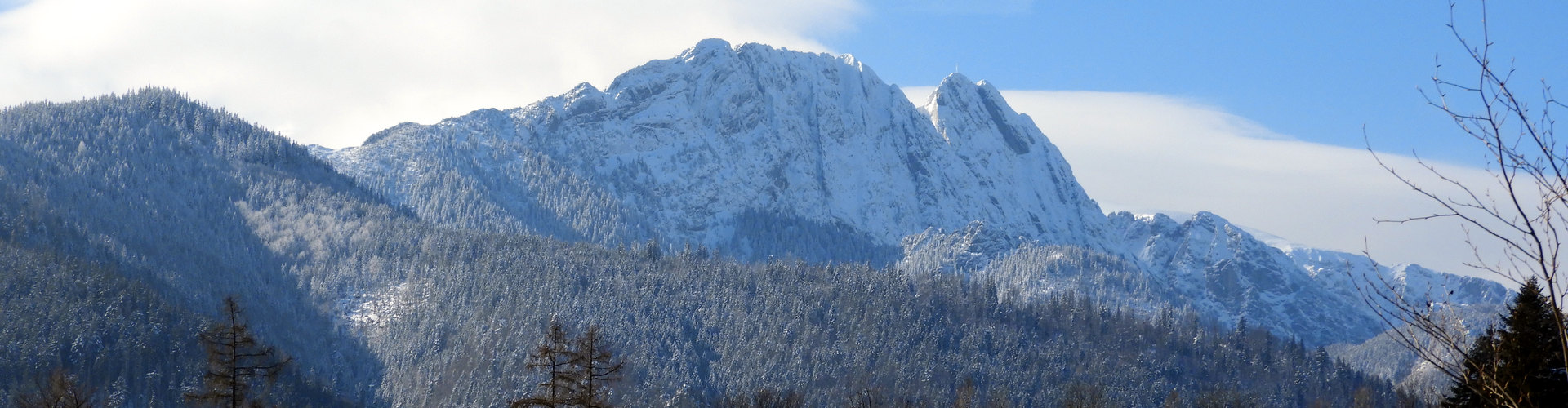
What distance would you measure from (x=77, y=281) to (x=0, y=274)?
26.7 ft

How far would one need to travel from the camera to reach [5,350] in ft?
458

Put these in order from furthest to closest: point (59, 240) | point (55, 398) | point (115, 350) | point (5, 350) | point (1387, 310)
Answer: point (59, 240) < point (115, 350) < point (5, 350) < point (55, 398) < point (1387, 310)

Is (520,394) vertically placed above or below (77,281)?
below

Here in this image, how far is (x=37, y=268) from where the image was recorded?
531 ft

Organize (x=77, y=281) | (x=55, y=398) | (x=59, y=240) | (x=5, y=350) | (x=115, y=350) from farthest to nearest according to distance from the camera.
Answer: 1. (x=59, y=240)
2. (x=77, y=281)
3. (x=115, y=350)
4. (x=5, y=350)
5. (x=55, y=398)

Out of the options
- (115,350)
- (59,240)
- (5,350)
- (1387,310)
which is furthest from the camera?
(59,240)

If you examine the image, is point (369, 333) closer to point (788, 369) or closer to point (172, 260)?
point (172, 260)

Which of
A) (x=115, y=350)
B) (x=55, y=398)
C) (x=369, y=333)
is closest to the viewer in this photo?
(x=55, y=398)

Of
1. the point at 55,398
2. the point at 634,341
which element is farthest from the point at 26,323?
the point at 55,398

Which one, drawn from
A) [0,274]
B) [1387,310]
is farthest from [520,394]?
[1387,310]

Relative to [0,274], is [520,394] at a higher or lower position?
lower

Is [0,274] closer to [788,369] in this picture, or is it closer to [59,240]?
[59,240]

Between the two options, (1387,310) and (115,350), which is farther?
(115,350)

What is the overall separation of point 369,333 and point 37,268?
4631 centimetres
